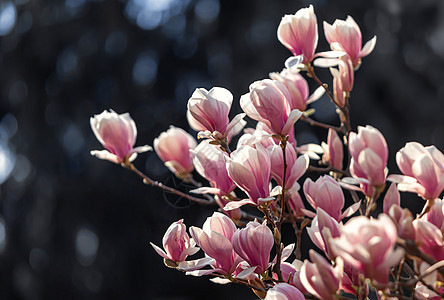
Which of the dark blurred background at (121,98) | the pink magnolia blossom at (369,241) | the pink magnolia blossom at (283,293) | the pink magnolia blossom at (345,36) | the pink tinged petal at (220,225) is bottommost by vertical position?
the dark blurred background at (121,98)

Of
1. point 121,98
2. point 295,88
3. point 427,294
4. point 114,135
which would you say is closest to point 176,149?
point 114,135

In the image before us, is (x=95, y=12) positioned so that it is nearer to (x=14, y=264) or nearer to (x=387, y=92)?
(x=14, y=264)

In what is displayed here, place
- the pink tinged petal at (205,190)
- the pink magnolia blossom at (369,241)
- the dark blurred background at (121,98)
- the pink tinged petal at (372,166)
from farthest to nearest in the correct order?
1. the dark blurred background at (121,98)
2. the pink tinged petal at (205,190)
3. the pink tinged petal at (372,166)
4. the pink magnolia blossom at (369,241)

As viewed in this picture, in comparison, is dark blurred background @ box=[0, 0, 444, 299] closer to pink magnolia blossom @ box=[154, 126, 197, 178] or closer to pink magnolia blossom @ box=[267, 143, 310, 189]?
pink magnolia blossom @ box=[154, 126, 197, 178]

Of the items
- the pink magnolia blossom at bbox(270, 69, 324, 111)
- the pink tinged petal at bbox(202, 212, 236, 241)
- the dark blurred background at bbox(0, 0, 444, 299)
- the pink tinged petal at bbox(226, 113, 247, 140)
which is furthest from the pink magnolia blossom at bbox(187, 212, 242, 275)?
the dark blurred background at bbox(0, 0, 444, 299)

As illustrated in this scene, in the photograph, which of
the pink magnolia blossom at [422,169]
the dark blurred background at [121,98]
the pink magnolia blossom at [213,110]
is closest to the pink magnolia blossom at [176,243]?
the pink magnolia blossom at [213,110]

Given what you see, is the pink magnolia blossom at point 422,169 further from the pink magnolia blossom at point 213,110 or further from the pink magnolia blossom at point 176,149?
the pink magnolia blossom at point 176,149

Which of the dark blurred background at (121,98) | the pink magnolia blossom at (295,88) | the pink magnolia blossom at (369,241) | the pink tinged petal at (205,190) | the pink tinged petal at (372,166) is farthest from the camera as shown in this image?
the dark blurred background at (121,98)
